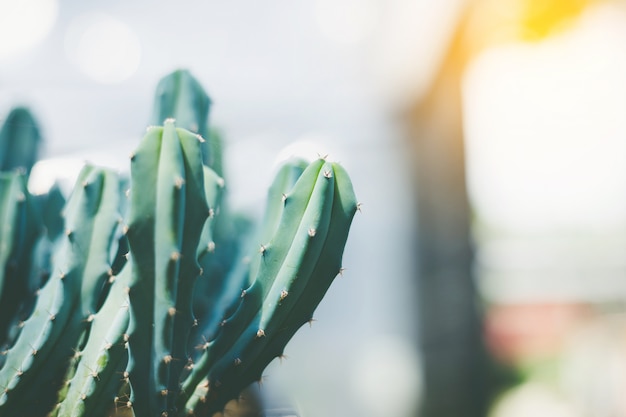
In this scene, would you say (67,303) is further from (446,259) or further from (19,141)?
(446,259)

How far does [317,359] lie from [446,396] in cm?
122

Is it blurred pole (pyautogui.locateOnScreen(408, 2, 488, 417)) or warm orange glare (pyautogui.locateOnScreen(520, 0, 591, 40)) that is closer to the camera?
→ warm orange glare (pyautogui.locateOnScreen(520, 0, 591, 40))

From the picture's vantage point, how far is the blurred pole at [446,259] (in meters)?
4.55

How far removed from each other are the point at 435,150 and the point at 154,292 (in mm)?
5178

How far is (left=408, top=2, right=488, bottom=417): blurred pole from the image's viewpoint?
14.9 feet

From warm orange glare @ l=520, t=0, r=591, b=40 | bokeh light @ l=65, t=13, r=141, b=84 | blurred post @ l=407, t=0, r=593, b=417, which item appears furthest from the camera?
blurred post @ l=407, t=0, r=593, b=417

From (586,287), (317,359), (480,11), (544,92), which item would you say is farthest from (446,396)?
(480,11)

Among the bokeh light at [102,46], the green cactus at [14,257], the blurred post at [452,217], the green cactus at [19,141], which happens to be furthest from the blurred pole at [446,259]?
the green cactus at [14,257]

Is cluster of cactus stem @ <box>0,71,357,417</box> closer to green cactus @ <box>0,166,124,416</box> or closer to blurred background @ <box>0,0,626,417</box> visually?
green cactus @ <box>0,166,124,416</box>

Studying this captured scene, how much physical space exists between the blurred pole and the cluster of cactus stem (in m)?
3.82

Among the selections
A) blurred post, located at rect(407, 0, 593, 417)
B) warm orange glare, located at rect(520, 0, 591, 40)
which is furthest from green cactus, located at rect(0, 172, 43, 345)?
warm orange glare, located at rect(520, 0, 591, 40)

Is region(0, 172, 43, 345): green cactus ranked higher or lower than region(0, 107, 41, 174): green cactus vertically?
lower

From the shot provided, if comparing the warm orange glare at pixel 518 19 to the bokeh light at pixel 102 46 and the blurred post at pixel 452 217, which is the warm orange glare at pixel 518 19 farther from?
the bokeh light at pixel 102 46

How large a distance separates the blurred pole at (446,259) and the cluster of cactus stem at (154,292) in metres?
3.82
